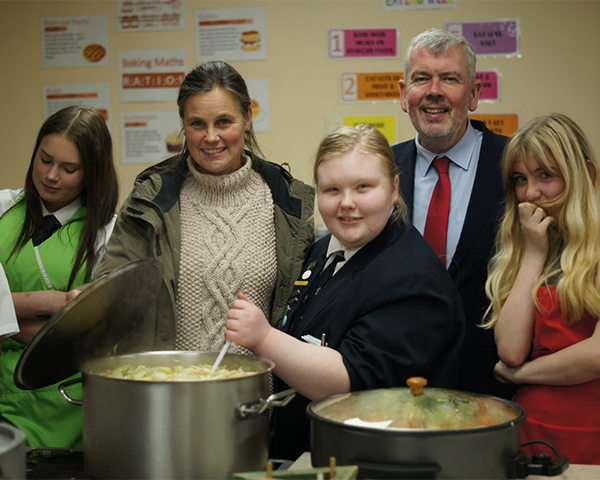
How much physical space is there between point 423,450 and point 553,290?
0.73 meters

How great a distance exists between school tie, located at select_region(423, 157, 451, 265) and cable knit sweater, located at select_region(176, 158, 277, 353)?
0.50 meters

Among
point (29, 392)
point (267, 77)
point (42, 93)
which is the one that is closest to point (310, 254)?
point (29, 392)

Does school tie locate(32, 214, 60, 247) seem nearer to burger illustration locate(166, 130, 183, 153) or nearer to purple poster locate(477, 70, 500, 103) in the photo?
burger illustration locate(166, 130, 183, 153)

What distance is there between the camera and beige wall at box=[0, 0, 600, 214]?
2.81 m

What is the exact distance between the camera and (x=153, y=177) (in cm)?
176

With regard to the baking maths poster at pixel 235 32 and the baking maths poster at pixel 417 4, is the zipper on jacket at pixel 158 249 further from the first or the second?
the baking maths poster at pixel 417 4

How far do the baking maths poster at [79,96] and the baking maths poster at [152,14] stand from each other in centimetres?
35

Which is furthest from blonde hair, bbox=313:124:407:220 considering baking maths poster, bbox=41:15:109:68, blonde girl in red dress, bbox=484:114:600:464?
baking maths poster, bbox=41:15:109:68

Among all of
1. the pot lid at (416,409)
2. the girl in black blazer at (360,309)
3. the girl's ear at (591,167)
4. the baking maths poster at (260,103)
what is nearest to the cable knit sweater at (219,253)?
the girl in black blazer at (360,309)

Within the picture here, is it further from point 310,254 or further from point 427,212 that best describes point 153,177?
point 427,212

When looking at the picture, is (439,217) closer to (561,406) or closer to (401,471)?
(561,406)

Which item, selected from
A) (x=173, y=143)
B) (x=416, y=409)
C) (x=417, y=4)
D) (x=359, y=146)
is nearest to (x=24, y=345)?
(x=359, y=146)

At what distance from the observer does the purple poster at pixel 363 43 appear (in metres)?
2.87

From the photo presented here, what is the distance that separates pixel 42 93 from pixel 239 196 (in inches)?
71.7
